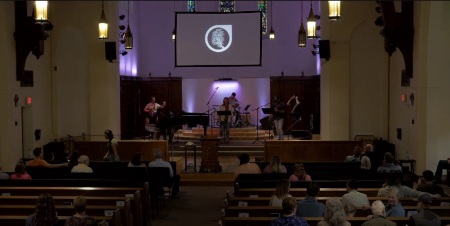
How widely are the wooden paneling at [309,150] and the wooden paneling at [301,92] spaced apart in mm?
7657

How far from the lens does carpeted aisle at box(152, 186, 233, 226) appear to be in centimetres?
1210

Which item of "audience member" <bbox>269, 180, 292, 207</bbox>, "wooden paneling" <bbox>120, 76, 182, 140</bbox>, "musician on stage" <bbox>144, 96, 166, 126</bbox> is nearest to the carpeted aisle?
"audience member" <bbox>269, 180, 292, 207</bbox>

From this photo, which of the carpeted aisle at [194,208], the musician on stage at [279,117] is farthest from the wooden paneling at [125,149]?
the musician on stage at [279,117]

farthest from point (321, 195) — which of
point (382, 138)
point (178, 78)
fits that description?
point (178, 78)

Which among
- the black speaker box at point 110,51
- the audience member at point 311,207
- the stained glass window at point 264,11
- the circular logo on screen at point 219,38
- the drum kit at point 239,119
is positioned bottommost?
Answer: the audience member at point 311,207

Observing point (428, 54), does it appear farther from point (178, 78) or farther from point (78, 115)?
point (178, 78)

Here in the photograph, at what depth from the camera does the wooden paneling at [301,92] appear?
26.6 m

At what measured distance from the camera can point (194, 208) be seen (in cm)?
1338

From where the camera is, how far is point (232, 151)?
21.4m

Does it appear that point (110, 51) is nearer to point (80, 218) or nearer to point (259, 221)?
point (259, 221)

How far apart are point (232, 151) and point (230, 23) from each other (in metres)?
4.19

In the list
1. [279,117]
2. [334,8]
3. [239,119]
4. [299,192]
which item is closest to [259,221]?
[299,192]

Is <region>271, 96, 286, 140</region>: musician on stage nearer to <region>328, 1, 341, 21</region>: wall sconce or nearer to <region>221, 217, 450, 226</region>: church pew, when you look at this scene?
<region>328, 1, 341, 21</region>: wall sconce

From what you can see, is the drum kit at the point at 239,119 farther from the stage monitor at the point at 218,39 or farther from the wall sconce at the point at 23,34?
the wall sconce at the point at 23,34
